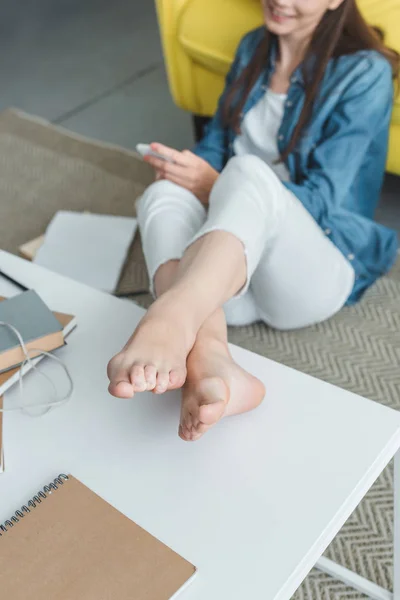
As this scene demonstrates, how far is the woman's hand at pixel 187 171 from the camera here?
136 centimetres

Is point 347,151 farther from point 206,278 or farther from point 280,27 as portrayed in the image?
point 206,278

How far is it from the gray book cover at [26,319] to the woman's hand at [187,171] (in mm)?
487

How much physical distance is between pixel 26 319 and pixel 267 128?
2.54ft

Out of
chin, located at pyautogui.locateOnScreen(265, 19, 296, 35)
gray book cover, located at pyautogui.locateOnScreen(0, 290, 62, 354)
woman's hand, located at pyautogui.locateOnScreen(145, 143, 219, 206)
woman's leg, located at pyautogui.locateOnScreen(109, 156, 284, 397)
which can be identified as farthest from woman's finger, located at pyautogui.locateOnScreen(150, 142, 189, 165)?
gray book cover, located at pyautogui.locateOnScreen(0, 290, 62, 354)

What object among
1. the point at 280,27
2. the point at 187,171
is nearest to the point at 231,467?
the point at 187,171

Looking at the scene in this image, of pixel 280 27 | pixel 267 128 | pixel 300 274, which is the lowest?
pixel 300 274

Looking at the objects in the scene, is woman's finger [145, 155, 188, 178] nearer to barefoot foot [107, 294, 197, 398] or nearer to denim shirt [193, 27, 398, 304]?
denim shirt [193, 27, 398, 304]

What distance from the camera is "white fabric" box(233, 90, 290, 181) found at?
1466 mm

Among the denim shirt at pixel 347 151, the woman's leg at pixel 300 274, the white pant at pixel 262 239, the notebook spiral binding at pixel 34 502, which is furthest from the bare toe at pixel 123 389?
the denim shirt at pixel 347 151

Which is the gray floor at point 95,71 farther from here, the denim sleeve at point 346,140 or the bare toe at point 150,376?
the bare toe at point 150,376

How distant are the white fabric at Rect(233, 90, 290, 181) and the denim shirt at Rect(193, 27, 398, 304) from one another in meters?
0.02

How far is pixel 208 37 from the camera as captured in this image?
5.80ft

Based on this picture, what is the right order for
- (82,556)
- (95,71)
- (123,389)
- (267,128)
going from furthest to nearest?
(95,71) < (267,128) < (123,389) < (82,556)

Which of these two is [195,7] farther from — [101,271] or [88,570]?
[88,570]
